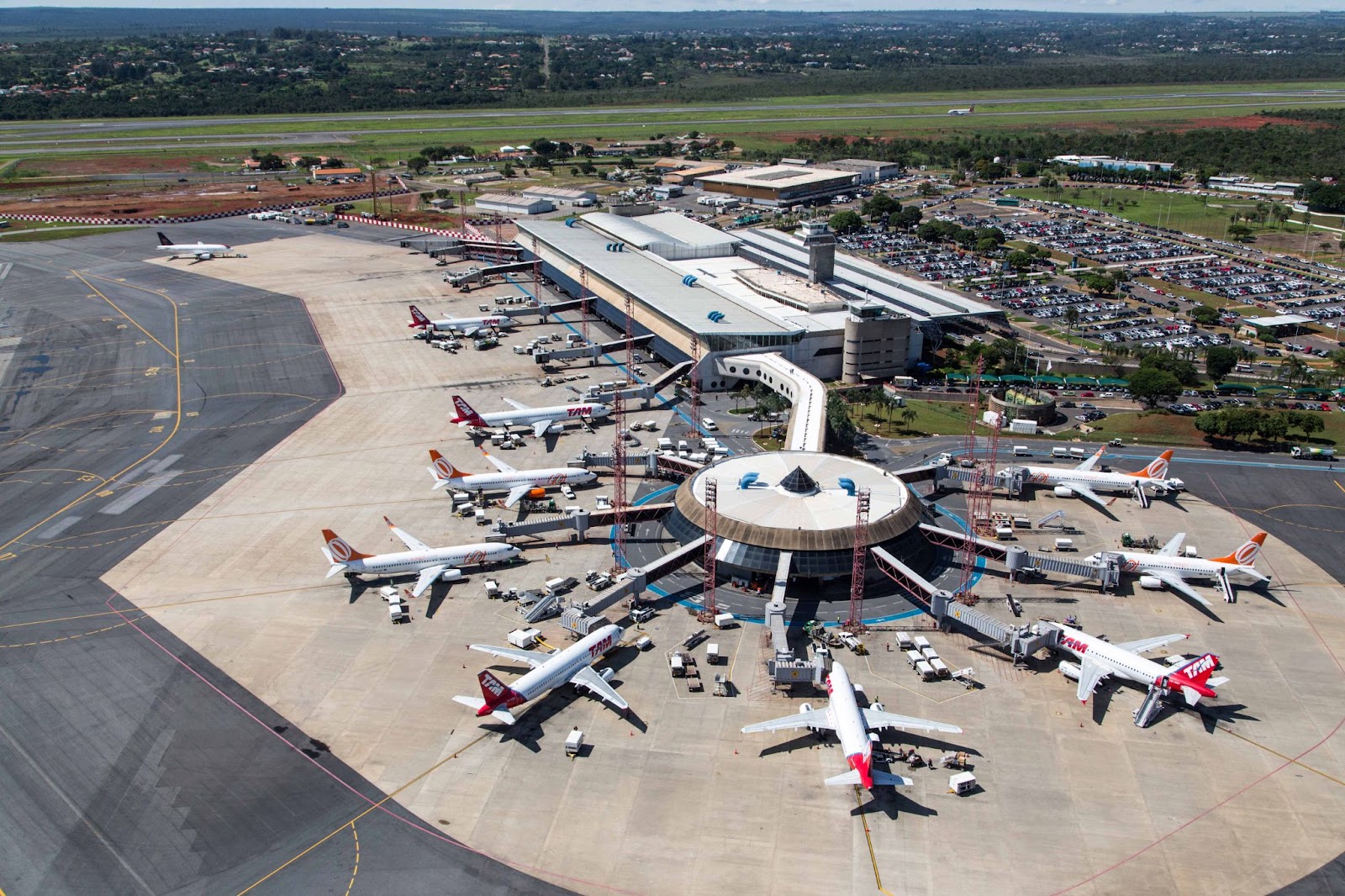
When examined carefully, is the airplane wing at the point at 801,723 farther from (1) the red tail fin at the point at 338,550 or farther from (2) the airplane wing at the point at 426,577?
(1) the red tail fin at the point at 338,550

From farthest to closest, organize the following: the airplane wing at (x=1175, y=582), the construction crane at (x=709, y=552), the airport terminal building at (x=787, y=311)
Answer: the airport terminal building at (x=787, y=311), the airplane wing at (x=1175, y=582), the construction crane at (x=709, y=552)

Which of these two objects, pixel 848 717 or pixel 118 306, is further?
pixel 118 306

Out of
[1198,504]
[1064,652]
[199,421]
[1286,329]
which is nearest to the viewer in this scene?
[1064,652]

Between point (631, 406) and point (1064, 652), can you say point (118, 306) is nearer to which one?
point (631, 406)

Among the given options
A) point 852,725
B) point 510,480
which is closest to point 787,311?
point 510,480

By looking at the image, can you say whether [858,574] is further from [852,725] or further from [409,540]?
[409,540]

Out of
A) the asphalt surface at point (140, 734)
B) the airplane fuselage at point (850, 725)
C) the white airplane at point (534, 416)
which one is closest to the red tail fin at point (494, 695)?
the asphalt surface at point (140, 734)

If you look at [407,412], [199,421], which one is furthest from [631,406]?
[199,421]
